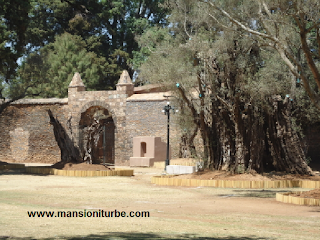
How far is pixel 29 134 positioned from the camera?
98.6 feet

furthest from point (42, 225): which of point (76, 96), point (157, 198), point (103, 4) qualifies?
point (103, 4)

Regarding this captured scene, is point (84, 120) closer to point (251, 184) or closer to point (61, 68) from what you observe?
point (61, 68)

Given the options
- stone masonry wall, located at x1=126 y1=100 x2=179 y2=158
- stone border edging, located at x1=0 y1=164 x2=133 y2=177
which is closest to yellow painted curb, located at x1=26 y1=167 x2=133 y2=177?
stone border edging, located at x1=0 y1=164 x2=133 y2=177

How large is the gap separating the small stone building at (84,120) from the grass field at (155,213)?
12.3 metres

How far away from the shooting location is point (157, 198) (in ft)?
39.1

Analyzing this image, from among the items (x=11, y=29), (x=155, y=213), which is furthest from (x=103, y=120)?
(x=155, y=213)

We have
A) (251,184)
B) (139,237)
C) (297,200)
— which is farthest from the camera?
(251,184)

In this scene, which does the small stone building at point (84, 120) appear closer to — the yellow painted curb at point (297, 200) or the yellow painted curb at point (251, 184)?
the yellow painted curb at point (251, 184)

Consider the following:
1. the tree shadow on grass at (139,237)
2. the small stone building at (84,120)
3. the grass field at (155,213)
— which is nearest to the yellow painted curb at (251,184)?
the grass field at (155,213)

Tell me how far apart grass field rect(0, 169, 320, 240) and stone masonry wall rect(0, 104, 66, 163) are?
1456 cm

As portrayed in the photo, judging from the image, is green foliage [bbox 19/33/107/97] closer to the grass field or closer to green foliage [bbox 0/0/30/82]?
green foliage [bbox 0/0/30/82]

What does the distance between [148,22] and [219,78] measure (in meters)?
23.4

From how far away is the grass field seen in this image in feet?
22.1

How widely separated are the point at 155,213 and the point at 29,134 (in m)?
22.3
